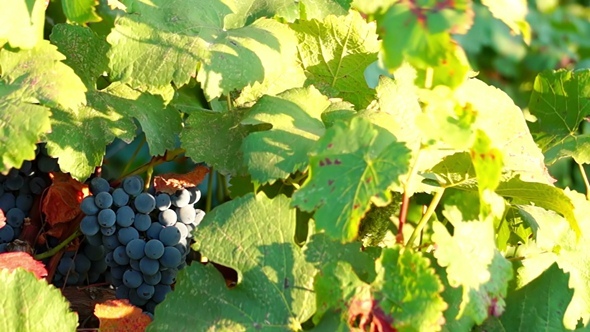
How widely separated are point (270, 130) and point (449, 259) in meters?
0.20

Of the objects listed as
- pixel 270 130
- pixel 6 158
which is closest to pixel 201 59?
pixel 270 130

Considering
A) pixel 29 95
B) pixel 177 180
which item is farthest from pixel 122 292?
pixel 29 95

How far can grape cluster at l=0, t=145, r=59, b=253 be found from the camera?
918 millimetres

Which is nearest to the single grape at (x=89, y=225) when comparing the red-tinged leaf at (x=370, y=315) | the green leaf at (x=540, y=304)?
the red-tinged leaf at (x=370, y=315)

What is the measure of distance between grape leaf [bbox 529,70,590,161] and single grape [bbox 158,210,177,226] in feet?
1.52

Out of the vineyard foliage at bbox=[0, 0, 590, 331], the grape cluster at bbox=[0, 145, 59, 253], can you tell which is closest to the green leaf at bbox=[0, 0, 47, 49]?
the vineyard foliage at bbox=[0, 0, 590, 331]

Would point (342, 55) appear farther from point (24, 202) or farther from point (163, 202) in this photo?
point (24, 202)

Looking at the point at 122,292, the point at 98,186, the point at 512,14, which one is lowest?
the point at 122,292

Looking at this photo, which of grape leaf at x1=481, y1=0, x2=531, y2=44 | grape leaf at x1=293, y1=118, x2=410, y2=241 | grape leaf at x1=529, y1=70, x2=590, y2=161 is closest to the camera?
grape leaf at x1=293, y1=118, x2=410, y2=241

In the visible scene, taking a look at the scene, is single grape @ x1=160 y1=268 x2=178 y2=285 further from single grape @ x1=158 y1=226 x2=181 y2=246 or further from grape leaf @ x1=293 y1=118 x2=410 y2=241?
grape leaf @ x1=293 y1=118 x2=410 y2=241

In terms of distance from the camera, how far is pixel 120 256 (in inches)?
36.2

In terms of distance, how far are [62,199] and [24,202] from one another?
53 mm

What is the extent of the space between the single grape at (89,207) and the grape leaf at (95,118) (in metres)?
0.07

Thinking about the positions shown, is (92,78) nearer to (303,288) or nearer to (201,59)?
(201,59)
